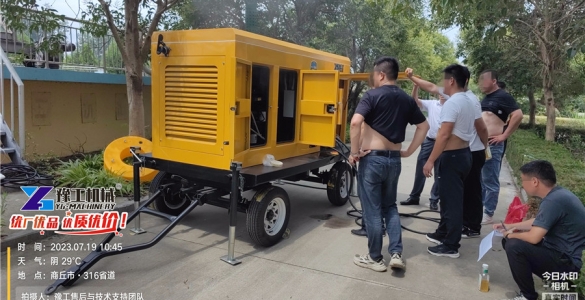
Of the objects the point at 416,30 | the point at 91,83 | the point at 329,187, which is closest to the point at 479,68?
the point at 416,30

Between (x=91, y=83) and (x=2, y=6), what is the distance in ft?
8.26

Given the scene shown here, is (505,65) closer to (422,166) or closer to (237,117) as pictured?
(422,166)

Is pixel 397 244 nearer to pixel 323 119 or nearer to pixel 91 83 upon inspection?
pixel 323 119

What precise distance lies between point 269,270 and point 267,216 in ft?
2.60

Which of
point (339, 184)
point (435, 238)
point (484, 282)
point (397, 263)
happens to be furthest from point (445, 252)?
point (339, 184)

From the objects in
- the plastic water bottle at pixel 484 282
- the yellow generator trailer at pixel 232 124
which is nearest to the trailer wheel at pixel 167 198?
the yellow generator trailer at pixel 232 124

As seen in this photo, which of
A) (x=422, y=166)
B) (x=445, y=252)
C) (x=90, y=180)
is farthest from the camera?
(x=422, y=166)

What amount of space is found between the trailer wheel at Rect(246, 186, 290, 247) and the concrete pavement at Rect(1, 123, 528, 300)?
0.46 feet

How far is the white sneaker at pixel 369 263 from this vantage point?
3.89 m

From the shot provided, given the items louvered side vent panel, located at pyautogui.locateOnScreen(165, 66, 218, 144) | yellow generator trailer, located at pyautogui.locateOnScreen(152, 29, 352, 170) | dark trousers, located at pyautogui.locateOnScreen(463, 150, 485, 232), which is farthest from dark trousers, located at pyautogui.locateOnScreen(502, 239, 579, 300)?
louvered side vent panel, located at pyautogui.locateOnScreen(165, 66, 218, 144)

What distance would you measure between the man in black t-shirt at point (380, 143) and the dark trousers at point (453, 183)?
489 millimetres

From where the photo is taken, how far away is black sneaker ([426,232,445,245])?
464cm

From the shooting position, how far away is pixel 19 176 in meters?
5.94

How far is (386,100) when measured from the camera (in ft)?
12.3
